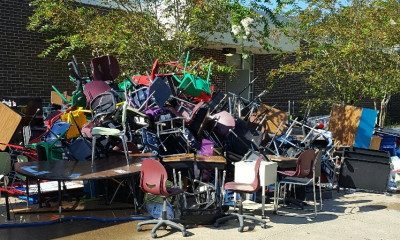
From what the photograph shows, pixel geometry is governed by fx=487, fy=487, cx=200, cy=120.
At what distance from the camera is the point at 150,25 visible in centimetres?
1173

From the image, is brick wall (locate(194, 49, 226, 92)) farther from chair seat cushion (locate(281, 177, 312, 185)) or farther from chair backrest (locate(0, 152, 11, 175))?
chair backrest (locate(0, 152, 11, 175))

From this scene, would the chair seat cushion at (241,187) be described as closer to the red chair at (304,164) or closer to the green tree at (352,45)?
the red chair at (304,164)

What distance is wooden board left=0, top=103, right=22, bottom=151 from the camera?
10117 millimetres

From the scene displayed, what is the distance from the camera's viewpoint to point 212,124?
10.0 m

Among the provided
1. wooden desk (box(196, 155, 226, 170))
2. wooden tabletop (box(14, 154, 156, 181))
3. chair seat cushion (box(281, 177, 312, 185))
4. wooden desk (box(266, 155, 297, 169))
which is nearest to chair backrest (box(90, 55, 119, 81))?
wooden tabletop (box(14, 154, 156, 181))

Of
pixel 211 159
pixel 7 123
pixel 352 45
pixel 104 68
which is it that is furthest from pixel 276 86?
pixel 7 123

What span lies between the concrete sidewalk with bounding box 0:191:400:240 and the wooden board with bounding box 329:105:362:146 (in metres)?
3.60

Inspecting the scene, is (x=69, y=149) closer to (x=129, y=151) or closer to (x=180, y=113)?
(x=129, y=151)

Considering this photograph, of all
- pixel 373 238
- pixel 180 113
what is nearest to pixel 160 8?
pixel 180 113

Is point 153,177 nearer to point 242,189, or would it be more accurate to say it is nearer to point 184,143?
point 242,189

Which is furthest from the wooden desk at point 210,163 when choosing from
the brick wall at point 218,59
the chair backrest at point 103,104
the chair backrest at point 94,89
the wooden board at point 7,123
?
the brick wall at point 218,59

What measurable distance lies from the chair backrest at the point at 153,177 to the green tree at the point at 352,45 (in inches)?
295

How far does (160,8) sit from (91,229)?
21.9 ft

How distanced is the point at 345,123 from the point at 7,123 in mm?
8332
